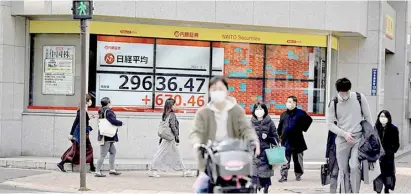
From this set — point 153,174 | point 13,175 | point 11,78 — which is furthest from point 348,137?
point 11,78

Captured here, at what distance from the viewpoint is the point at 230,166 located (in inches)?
273

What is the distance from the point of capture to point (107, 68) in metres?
17.4

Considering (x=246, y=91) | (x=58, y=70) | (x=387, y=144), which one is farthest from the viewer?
(x=246, y=91)

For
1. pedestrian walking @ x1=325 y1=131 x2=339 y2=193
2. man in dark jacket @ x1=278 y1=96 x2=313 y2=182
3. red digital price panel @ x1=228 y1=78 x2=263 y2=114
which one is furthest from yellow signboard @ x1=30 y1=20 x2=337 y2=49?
pedestrian walking @ x1=325 y1=131 x2=339 y2=193

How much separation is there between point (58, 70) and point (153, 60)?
234 centimetres

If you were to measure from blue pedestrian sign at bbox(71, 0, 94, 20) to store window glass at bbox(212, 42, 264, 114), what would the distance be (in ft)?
20.1

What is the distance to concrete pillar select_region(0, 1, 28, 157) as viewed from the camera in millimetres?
16672

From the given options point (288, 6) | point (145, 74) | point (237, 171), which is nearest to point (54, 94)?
point (145, 74)

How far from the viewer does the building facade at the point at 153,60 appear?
1695cm

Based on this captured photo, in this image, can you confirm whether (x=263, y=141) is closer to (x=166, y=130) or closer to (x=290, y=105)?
(x=290, y=105)

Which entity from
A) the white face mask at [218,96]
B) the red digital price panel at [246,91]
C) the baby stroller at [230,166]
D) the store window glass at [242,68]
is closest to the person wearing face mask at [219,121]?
the white face mask at [218,96]

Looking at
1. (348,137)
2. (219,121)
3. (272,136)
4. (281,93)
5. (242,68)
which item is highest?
(242,68)

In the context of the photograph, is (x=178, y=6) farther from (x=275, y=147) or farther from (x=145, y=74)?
(x=275, y=147)

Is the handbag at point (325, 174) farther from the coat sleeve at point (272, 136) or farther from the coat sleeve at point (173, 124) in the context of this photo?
the coat sleeve at point (173, 124)
